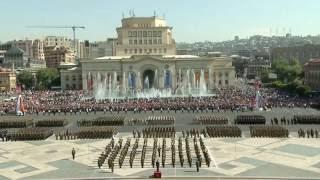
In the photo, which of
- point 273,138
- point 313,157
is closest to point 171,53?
point 273,138

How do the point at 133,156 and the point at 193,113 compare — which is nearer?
the point at 133,156

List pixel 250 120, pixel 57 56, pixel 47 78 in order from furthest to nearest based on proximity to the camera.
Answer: pixel 57 56, pixel 47 78, pixel 250 120

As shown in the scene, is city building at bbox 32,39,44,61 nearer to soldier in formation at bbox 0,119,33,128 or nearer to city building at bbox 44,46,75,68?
city building at bbox 44,46,75,68

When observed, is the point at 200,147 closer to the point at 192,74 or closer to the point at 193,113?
the point at 193,113

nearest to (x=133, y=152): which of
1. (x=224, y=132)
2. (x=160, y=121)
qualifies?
(x=224, y=132)

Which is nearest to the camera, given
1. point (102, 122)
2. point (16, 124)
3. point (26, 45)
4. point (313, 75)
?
point (102, 122)

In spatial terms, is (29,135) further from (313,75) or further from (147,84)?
(313,75)

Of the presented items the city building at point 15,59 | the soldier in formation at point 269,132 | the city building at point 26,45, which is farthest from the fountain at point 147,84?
the city building at point 26,45
